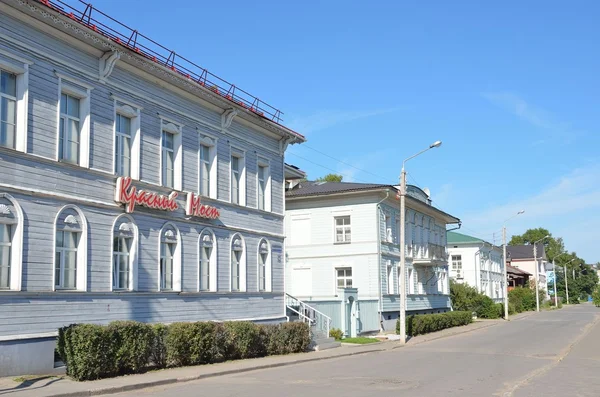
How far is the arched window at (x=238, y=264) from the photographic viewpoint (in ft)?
79.9

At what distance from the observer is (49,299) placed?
627 inches

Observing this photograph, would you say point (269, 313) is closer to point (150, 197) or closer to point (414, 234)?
point (150, 197)

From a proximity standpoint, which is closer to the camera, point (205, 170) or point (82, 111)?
point (82, 111)

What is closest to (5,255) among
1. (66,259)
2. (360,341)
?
(66,259)

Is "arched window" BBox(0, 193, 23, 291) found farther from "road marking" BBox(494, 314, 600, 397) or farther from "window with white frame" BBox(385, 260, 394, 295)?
"window with white frame" BBox(385, 260, 394, 295)

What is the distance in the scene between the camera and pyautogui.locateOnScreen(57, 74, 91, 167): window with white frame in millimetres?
16938

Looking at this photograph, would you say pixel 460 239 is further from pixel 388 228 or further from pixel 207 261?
pixel 207 261

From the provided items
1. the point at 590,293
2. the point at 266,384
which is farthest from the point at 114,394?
the point at 590,293

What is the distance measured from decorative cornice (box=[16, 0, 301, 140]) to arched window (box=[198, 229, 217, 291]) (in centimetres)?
472

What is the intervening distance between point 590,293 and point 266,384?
144 metres

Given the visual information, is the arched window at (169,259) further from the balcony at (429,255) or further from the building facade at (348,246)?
the balcony at (429,255)

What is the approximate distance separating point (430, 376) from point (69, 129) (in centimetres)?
1129

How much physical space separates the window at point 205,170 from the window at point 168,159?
166 cm

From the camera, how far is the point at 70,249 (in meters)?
16.9
